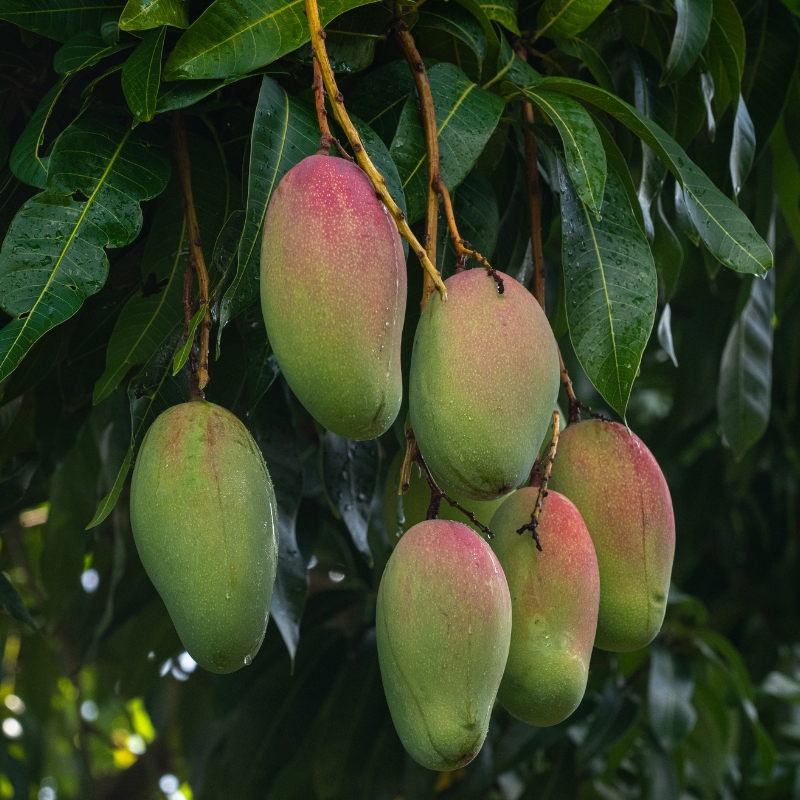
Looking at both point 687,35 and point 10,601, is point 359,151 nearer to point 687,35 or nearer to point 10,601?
point 687,35

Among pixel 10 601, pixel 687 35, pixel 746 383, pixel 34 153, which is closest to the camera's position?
pixel 34 153

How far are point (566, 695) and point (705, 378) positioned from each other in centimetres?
121

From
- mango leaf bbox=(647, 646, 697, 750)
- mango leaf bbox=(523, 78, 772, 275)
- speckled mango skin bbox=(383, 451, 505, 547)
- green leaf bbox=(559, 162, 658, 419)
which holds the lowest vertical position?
mango leaf bbox=(647, 646, 697, 750)

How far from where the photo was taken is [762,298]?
1.14 metres

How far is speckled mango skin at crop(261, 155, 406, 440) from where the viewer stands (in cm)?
47

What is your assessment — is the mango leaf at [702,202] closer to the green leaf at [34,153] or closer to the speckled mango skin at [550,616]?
the speckled mango skin at [550,616]

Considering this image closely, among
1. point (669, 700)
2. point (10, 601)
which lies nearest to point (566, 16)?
point (10, 601)

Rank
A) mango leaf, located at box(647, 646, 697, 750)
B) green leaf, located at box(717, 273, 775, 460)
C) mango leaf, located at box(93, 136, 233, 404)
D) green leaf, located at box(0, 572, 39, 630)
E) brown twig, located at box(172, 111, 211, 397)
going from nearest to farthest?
1. brown twig, located at box(172, 111, 211, 397)
2. mango leaf, located at box(93, 136, 233, 404)
3. green leaf, located at box(0, 572, 39, 630)
4. green leaf, located at box(717, 273, 775, 460)
5. mango leaf, located at box(647, 646, 697, 750)

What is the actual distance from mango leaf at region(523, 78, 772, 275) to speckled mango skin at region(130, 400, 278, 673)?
32 cm

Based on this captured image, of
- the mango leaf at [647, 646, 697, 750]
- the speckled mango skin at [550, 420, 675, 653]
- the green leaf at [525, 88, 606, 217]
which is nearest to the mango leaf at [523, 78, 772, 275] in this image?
the green leaf at [525, 88, 606, 217]

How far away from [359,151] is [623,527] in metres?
0.27

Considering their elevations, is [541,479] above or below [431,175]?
below

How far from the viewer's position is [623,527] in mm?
598

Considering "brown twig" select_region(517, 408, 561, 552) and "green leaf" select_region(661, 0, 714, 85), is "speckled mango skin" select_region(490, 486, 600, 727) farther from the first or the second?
"green leaf" select_region(661, 0, 714, 85)
